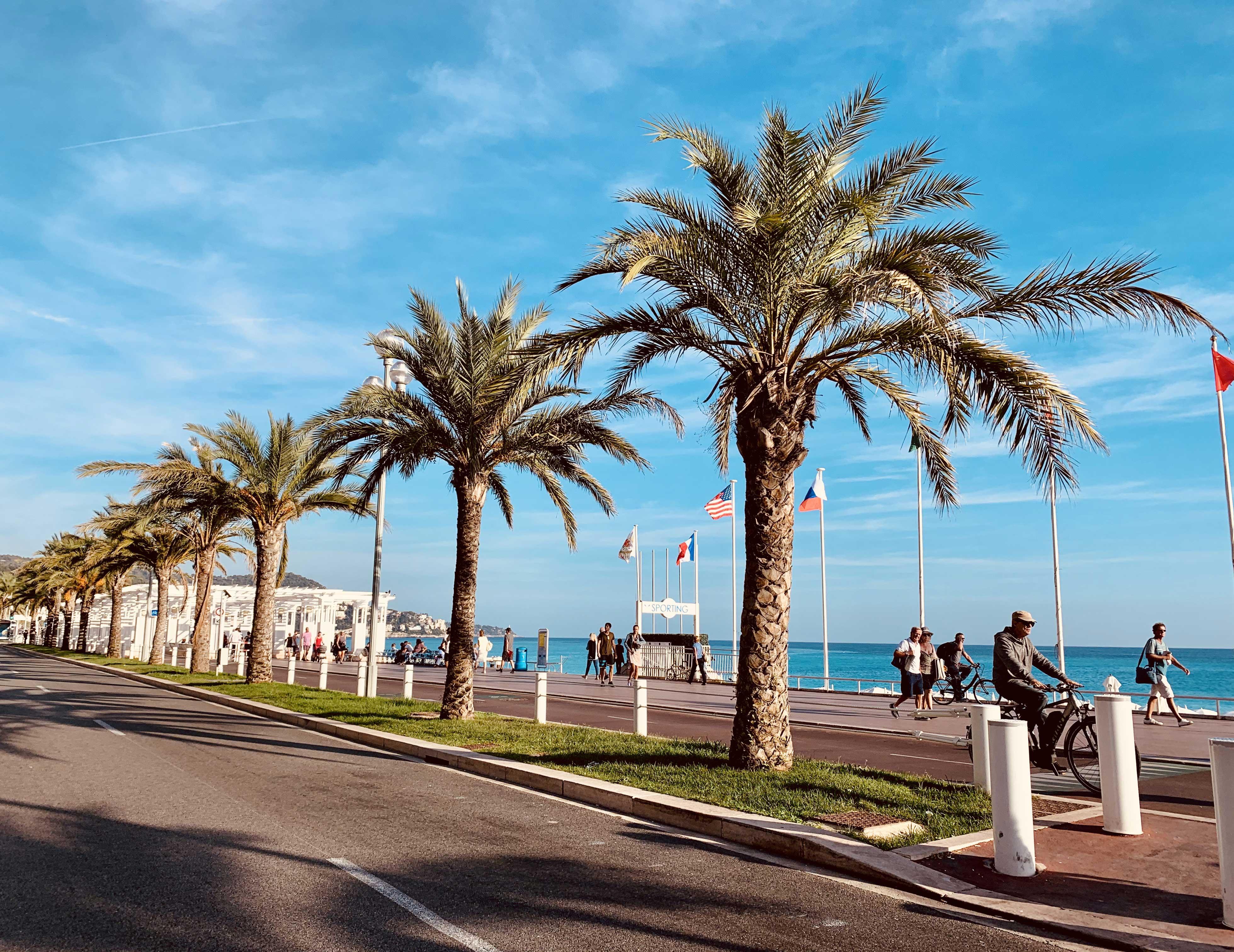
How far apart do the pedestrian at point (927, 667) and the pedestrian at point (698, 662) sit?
13.9m

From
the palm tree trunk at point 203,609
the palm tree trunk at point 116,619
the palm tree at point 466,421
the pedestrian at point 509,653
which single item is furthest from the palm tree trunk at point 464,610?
the palm tree trunk at point 116,619

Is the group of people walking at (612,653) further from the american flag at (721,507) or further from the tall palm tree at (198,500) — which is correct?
the tall palm tree at (198,500)

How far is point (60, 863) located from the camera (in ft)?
19.8

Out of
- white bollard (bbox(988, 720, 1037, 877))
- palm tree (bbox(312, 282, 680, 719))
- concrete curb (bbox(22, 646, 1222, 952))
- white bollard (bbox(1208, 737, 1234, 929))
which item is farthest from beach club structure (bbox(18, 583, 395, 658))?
white bollard (bbox(1208, 737, 1234, 929))

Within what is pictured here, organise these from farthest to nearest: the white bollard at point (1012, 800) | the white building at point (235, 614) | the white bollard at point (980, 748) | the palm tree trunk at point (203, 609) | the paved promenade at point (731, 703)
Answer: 1. the white building at point (235, 614)
2. the palm tree trunk at point (203, 609)
3. the paved promenade at point (731, 703)
4. the white bollard at point (980, 748)
5. the white bollard at point (1012, 800)

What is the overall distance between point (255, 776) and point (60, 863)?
12.8ft

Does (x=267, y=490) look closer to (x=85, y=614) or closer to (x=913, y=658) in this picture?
(x=913, y=658)

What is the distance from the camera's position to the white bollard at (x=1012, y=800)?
6020mm

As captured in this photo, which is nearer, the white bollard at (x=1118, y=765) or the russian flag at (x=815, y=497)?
the white bollard at (x=1118, y=765)

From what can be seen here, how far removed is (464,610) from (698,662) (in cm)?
1893

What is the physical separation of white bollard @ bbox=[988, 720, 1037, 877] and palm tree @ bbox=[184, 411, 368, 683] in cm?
2002

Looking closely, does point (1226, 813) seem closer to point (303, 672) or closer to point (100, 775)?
point (100, 775)

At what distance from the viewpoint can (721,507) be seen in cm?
3472

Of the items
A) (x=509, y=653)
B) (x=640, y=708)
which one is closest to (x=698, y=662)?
(x=509, y=653)
